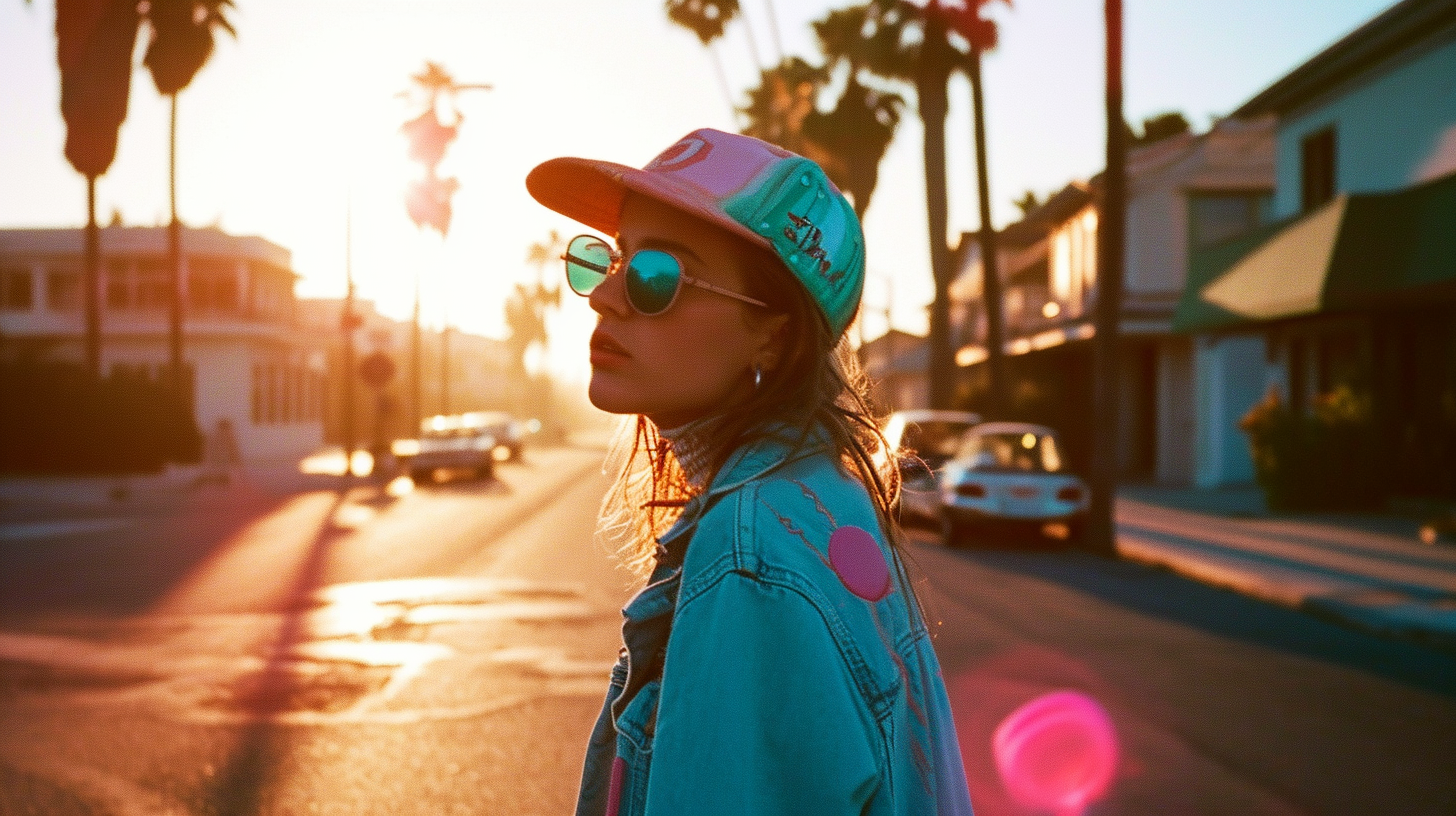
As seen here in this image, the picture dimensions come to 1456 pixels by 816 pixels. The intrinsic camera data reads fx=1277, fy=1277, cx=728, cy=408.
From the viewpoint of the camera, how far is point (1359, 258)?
58.3 ft

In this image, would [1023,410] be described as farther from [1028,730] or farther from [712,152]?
[712,152]

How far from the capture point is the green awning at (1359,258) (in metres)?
16.7

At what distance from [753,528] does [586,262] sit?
76 cm

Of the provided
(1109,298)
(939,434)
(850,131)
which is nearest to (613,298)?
(1109,298)

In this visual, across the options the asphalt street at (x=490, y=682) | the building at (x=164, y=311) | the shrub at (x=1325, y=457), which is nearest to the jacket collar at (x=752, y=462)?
the asphalt street at (x=490, y=682)

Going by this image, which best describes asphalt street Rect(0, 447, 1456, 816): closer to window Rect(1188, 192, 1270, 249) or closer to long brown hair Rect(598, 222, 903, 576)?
long brown hair Rect(598, 222, 903, 576)

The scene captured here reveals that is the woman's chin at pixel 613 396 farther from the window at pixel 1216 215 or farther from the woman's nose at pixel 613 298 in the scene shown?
the window at pixel 1216 215

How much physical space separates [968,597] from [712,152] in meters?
9.83

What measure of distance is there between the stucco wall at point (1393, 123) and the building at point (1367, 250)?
0.03 metres

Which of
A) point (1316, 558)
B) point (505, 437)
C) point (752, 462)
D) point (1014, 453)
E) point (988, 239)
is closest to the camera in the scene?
Answer: point (752, 462)

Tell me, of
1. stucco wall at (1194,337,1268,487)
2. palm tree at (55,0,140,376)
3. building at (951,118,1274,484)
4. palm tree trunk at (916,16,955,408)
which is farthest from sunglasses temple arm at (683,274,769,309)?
palm tree at (55,0,140,376)

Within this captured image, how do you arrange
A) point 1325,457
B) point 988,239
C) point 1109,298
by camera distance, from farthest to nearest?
point 988,239 < point 1325,457 < point 1109,298

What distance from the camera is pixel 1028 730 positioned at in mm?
6336

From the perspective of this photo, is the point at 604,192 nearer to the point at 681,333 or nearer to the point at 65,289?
the point at 681,333
